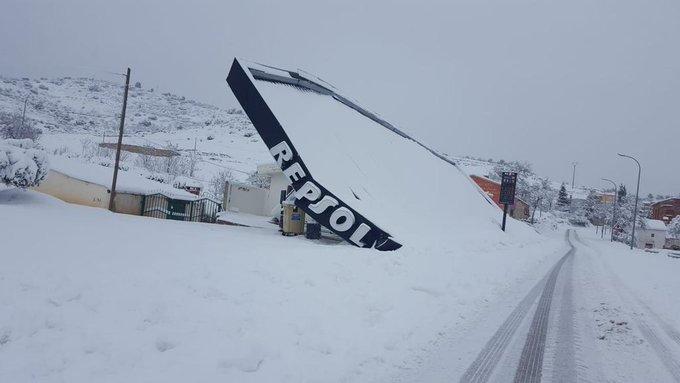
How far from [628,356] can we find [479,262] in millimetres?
8856

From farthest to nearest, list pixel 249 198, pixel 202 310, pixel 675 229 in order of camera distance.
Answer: pixel 675 229, pixel 249 198, pixel 202 310

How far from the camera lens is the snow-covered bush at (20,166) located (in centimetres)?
1553

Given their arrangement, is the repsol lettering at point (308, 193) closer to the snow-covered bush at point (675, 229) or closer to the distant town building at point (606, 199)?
the snow-covered bush at point (675, 229)

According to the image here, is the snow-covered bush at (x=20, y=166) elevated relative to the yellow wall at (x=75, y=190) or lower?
elevated

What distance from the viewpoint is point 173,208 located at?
24.5 m

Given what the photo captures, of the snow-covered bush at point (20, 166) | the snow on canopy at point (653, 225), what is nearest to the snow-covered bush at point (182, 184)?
the snow-covered bush at point (20, 166)

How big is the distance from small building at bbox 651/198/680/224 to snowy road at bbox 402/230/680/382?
10353cm

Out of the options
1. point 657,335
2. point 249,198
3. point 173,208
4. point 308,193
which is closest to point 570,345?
point 657,335

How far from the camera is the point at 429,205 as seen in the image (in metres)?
23.7

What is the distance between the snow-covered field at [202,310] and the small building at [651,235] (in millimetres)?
75253

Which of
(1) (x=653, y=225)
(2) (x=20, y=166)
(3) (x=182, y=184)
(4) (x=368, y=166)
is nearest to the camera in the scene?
(2) (x=20, y=166)

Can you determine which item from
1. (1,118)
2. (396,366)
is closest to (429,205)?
(396,366)

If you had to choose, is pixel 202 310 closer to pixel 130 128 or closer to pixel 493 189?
pixel 493 189

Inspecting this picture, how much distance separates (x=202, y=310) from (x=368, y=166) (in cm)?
1562
